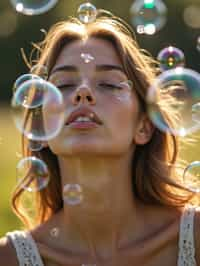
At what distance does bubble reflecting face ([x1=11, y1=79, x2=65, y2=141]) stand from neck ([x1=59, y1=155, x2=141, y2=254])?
0.16m

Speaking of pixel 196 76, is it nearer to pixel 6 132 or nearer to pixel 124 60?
pixel 124 60

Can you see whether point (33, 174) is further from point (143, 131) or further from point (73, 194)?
point (143, 131)

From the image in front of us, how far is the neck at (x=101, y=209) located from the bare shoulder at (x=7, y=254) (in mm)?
197

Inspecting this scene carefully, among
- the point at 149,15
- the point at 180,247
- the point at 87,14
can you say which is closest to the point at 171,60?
the point at 149,15

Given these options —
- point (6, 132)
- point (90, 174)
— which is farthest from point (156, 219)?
point (6, 132)

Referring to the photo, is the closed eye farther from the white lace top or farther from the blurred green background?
the blurred green background

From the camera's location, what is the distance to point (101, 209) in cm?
364

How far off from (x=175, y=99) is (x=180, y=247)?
24.6 inches

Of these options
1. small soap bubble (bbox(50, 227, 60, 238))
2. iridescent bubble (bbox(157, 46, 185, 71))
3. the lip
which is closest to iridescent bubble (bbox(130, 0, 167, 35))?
iridescent bubble (bbox(157, 46, 185, 71))

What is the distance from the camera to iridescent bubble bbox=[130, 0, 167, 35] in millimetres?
4172

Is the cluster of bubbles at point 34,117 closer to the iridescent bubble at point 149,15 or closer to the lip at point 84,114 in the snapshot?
the lip at point 84,114

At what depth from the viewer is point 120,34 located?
150 inches

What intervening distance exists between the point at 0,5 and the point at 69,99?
1045 centimetres

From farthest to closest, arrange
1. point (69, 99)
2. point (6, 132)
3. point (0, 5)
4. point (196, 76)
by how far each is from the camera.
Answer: point (0, 5) < point (6, 132) < point (196, 76) < point (69, 99)
